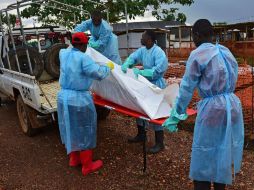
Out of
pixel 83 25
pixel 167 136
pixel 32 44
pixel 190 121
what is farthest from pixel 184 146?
pixel 32 44

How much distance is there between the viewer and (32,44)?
8.10 metres

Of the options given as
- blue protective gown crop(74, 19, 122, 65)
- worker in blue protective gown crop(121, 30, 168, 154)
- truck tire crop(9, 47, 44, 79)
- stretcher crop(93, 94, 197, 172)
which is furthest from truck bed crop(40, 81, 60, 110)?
worker in blue protective gown crop(121, 30, 168, 154)

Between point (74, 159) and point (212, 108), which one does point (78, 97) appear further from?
point (212, 108)

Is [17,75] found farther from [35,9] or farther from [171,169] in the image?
[35,9]

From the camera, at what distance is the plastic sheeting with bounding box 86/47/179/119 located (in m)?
4.61

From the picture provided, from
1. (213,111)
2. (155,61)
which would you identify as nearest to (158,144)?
(155,61)

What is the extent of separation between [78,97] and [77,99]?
3 cm

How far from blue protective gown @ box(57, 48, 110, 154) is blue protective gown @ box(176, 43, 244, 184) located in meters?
1.65

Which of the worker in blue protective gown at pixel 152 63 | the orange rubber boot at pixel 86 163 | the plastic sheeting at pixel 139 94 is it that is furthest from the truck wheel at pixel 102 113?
the orange rubber boot at pixel 86 163

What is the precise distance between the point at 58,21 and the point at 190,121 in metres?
9.89

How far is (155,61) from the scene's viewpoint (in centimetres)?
531

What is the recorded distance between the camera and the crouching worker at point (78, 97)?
4512 millimetres

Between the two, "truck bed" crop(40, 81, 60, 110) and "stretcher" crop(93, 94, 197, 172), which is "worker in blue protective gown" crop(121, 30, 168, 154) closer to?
"stretcher" crop(93, 94, 197, 172)

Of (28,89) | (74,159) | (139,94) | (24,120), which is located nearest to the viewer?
(139,94)
